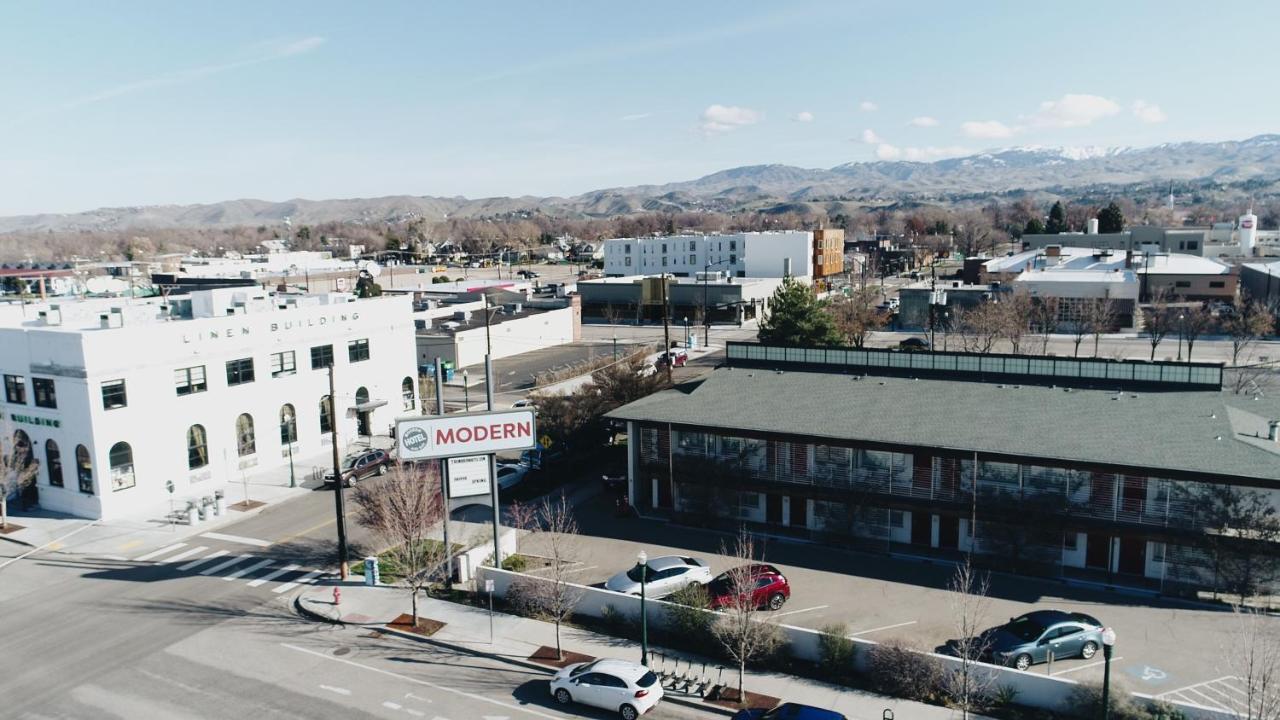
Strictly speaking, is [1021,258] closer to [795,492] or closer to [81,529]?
[795,492]

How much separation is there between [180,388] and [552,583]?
Answer: 25.2 meters

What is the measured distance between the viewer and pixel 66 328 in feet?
138

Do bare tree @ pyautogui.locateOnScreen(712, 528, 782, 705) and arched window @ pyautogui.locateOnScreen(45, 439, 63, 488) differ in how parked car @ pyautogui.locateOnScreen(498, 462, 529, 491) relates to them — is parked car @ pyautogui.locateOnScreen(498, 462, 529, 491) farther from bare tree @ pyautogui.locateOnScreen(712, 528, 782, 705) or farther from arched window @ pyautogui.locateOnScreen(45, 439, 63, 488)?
arched window @ pyautogui.locateOnScreen(45, 439, 63, 488)

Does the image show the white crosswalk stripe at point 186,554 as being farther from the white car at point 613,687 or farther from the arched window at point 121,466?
the white car at point 613,687

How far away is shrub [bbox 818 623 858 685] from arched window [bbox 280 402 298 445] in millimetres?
32826

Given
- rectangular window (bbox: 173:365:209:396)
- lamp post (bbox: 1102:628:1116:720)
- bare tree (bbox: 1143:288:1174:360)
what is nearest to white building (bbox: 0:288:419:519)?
rectangular window (bbox: 173:365:209:396)

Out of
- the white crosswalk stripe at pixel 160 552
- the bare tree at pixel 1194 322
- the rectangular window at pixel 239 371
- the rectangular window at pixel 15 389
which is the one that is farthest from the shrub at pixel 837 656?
the bare tree at pixel 1194 322

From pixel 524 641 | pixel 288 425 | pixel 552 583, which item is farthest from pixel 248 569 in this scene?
pixel 288 425

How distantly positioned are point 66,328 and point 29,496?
8193mm

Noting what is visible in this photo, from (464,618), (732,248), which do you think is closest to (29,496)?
(464,618)

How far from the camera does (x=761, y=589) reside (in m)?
26.9

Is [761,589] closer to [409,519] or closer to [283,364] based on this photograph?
[409,519]

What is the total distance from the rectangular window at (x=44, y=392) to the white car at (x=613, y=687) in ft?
97.2

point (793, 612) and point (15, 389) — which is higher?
point (15, 389)
